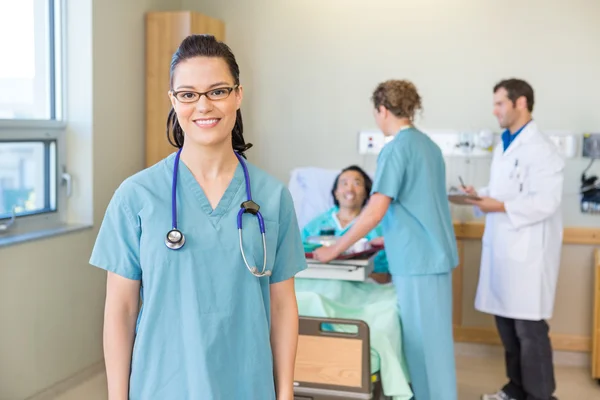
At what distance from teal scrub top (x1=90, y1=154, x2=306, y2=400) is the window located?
195cm

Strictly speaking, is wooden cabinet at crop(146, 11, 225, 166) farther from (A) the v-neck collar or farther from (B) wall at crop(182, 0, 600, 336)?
(A) the v-neck collar

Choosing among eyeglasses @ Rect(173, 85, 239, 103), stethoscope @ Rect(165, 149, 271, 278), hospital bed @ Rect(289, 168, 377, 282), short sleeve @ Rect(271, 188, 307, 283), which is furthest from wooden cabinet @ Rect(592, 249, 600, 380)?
eyeglasses @ Rect(173, 85, 239, 103)

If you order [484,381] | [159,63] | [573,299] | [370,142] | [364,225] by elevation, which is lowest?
[484,381]

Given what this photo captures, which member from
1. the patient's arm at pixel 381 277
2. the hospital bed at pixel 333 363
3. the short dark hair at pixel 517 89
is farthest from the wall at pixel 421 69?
the hospital bed at pixel 333 363

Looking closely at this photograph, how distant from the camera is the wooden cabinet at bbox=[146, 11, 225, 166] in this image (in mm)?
3791

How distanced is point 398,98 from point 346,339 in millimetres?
973

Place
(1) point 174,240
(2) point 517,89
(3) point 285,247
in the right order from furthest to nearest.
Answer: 1. (2) point 517,89
2. (3) point 285,247
3. (1) point 174,240

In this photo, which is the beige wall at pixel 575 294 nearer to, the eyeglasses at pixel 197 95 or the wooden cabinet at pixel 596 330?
the wooden cabinet at pixel 596 330

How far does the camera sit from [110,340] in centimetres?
126

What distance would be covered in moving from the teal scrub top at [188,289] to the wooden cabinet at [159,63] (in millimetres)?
2569

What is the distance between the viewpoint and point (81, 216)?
3434mm

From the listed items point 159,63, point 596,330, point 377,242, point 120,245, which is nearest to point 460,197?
point 377,242

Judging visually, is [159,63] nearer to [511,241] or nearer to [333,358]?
[511,241]

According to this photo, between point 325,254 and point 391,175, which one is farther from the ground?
point 391,175
